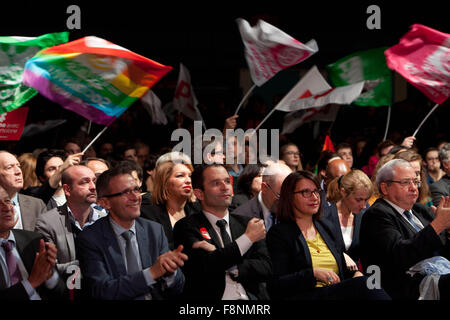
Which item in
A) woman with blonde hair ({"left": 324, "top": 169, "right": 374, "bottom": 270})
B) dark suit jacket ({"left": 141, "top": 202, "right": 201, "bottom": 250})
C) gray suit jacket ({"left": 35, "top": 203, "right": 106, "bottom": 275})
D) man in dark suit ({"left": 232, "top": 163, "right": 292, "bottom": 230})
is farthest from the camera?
woman with blonde hair ({"left": 324, "top": 169, "right": 374, "bottom": 270})

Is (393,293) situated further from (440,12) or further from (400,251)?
(440,12)

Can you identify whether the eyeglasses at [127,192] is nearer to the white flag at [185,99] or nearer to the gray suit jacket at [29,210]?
the gray suit jacket at [29,210]

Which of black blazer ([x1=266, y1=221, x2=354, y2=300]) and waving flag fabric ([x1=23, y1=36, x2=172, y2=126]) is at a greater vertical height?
waving flag fabric ([x1=23, y1=36, x2=172, y2=126])

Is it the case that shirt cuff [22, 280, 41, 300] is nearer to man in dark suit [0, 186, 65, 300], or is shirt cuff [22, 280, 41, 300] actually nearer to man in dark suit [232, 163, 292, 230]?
man in dark suit [0, 186, 65, 300]

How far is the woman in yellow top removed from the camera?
4.71 meters

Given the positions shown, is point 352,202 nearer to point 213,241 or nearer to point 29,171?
point 213,241

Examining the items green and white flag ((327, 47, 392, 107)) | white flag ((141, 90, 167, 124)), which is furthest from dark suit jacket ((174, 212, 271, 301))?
green and white flag ((327, 47, 392, 107))

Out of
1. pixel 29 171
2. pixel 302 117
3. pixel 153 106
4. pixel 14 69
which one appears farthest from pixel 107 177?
pixel 302 117

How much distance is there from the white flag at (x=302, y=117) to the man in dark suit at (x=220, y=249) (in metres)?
4.93

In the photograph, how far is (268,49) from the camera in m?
8.48

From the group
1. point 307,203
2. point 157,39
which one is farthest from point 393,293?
point 157,39

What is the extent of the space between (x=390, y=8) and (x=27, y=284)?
29.0ft

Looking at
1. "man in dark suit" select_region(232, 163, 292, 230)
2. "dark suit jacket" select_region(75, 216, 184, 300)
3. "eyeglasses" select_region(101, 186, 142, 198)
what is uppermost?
"eyeglasses" select_region(101, 186, 142, 198)

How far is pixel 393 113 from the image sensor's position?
1252 centimetres
